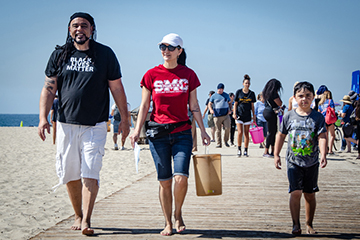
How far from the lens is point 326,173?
7418mm

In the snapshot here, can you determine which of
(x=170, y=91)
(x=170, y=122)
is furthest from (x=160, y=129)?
(x=170, y=91)

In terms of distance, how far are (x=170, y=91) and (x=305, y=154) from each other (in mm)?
1413

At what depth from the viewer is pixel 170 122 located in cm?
360

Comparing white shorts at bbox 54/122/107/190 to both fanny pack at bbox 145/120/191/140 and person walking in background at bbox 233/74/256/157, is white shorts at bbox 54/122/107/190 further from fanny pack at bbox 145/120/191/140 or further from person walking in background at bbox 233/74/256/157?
person walking in background at bbox 233/74/256/157

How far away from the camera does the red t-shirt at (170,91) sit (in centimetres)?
361

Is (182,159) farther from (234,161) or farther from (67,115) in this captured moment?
(234,161)

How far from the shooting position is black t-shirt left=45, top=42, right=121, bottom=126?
351 cm

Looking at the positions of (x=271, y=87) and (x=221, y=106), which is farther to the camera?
(x=221, y=106)

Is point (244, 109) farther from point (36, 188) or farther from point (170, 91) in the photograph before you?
point (170, 91)

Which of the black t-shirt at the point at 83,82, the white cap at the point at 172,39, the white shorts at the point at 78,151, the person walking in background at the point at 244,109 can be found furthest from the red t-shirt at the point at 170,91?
the person walking in background at the point at 244,109

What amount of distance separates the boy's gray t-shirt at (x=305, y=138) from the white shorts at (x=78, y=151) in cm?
184

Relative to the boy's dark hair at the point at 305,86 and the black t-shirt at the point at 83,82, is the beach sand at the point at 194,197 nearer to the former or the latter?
the black t-shirt at the point at 83,82

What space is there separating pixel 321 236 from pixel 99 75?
257 centimetres

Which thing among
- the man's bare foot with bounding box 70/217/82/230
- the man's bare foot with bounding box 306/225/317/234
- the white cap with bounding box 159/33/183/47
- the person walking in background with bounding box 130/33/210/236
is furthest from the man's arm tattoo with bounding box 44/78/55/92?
the man's bare foot with bounding box 306/225/317/234
